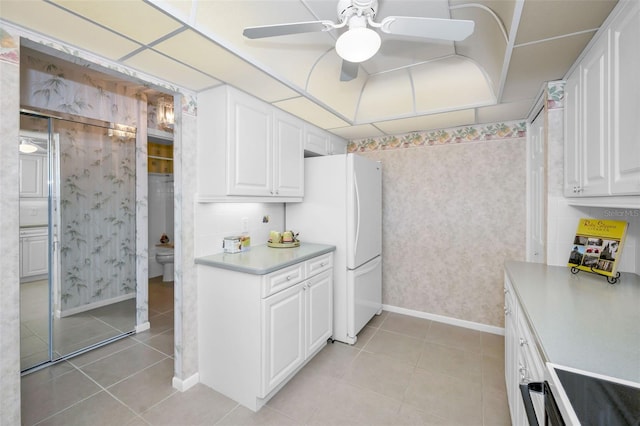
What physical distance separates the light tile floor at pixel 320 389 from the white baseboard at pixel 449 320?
0.60 feet

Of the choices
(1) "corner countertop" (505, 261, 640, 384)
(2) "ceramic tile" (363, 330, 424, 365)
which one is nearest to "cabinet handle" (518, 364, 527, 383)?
(1) "corner countertop" (505, 261, 640, 384)

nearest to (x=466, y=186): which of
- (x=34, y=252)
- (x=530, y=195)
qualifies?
(x=530, y=195)

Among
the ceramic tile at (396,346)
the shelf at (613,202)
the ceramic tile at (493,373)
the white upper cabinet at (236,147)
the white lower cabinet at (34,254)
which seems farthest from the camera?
the ceramic tile at (396,346)

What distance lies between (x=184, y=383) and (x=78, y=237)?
1.85 m

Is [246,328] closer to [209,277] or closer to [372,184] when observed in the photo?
[209,277]

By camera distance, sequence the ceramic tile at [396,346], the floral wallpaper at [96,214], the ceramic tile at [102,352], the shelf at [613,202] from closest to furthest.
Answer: the shelf at [613,202], the ceramic tile at [102,352], the ceramic tile at [396,346], the floral wallpaper at [96,214]

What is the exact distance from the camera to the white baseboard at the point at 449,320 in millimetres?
2977

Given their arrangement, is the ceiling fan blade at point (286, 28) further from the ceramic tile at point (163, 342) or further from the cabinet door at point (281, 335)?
the ceramic tile at point (163, 342)

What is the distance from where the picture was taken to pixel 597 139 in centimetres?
141

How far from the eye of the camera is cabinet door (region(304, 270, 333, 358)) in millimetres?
2303

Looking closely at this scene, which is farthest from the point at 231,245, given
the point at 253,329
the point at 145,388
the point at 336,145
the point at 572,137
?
the point at 572,137

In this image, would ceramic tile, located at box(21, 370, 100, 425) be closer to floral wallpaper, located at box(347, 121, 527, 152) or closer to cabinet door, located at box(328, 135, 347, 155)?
cabinet door, located at box(328, 135, 347, 155)

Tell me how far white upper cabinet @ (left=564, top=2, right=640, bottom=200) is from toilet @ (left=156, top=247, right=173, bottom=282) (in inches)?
185

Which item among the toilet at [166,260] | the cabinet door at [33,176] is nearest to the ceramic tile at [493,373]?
the cabinet door at [33,176]
